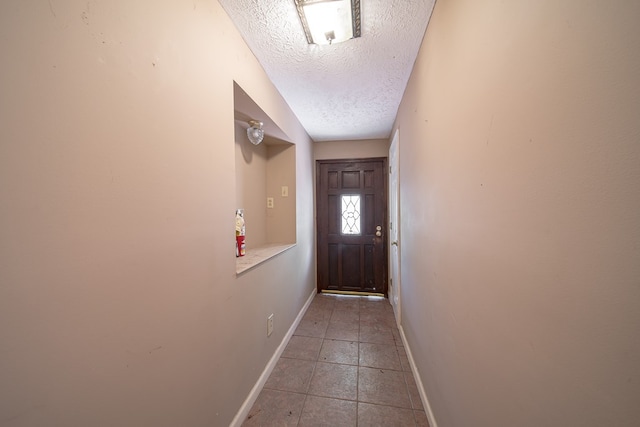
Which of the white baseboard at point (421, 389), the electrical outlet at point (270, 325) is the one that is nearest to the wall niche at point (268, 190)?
the electrical outlet at point (270, 325)

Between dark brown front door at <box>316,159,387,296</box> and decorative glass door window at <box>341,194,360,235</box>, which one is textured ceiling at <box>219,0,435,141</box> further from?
decorative glass door window at <box>341,194,360,235</box>

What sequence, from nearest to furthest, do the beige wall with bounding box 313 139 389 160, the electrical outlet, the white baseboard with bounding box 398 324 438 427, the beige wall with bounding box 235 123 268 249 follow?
the white baseboard with bounding box 398 324 438 427 < the electrical outlet < the beige wall with bounding box 235 123 268 249 < the beige wall with bounding box 313 139 389 160

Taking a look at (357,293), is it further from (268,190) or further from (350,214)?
(268,190)

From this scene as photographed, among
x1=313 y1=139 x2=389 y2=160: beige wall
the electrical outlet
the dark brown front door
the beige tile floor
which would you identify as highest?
x1=313 y1=139 x2=389 y2=160: beige wall

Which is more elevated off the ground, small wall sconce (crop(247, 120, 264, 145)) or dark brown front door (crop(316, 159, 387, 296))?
small wall sconce (crop(247, 120, 264, 145))

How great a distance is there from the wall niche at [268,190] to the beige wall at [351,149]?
86 centimetres

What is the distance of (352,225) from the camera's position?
337 centimetres

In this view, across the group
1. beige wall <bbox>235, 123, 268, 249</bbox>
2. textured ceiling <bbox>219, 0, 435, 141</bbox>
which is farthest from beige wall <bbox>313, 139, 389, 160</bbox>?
beige wall <bbox>235, 123, 268, 249</bbox>

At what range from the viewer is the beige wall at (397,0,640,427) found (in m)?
0.35

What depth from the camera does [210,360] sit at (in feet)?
3.56

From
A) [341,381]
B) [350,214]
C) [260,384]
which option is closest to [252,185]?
[350,214]

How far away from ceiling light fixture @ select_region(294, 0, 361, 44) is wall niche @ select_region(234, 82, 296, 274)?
0.96 meters

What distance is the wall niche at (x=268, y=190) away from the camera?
226cm

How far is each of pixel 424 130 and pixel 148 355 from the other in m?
1.74
